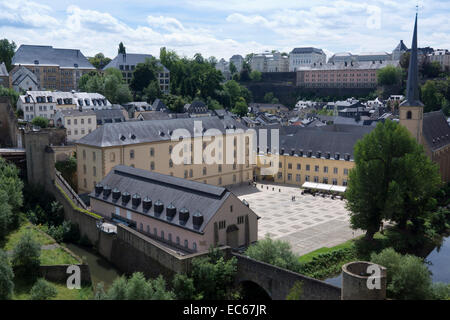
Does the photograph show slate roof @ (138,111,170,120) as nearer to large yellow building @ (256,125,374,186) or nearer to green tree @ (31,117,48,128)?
green tree @ (31,117,48,128)

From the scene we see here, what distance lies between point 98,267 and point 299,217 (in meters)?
20.9

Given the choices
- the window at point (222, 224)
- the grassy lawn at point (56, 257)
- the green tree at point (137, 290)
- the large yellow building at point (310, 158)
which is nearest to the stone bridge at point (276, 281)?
the window at point (222, 224)

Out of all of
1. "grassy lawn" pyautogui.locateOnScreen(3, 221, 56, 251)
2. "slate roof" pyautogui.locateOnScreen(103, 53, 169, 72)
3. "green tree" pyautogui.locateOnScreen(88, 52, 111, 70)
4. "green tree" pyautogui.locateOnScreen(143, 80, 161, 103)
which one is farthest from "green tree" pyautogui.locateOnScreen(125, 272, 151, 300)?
"green tree" pyautogui.locateOnScreen(88, 52, 111, 70)

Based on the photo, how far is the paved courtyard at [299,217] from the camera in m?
40.6

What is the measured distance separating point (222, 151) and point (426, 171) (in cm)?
2649

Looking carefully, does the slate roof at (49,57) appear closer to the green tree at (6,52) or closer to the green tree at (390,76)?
the green tree at (6,52)

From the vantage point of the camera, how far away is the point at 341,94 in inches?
5861

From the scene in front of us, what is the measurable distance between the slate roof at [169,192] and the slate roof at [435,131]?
37.2 metres

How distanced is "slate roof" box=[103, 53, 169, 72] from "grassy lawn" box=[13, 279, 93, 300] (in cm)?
8973

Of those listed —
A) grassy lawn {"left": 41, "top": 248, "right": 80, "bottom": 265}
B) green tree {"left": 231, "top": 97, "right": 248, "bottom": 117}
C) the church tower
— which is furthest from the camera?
green tree {"left": 231, "top": 97, "right": 248, "bottom": 117}

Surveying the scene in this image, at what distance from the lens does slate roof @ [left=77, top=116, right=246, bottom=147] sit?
164ft

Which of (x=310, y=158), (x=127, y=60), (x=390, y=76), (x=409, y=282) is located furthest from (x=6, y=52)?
(x=390, y=76)
